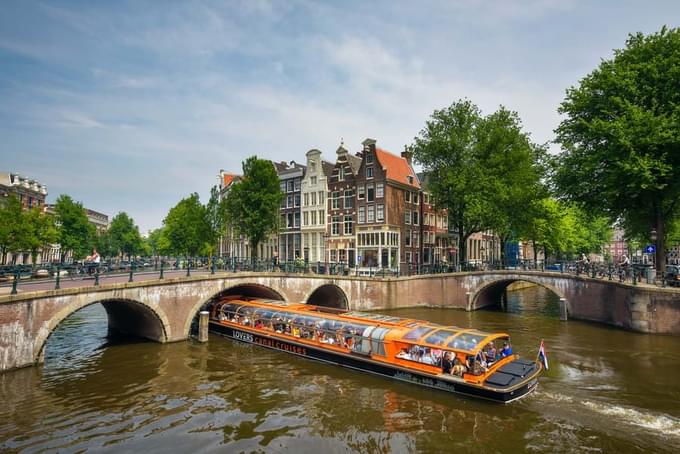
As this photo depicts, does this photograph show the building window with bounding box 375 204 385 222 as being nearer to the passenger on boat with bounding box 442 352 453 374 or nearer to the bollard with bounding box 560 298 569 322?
the bollard with bounding box 560 298 569 322

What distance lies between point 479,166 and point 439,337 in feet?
93.4

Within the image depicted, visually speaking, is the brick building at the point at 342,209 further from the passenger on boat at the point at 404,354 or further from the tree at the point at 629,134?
the passenger on boat at the point at 404,354

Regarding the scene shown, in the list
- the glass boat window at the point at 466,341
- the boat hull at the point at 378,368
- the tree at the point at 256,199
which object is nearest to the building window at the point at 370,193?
the tree at the point at 256,199

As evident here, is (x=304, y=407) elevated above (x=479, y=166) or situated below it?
below

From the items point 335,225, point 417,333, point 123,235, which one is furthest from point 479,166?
point 123,235

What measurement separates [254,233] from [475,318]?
1007 inches

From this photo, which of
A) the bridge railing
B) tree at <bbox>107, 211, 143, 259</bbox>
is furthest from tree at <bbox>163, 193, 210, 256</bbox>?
tree at <bbox>107, 211, 143, 259</bbox>

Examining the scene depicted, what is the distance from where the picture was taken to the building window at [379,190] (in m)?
46.3

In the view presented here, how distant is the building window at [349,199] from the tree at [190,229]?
23.1 metres

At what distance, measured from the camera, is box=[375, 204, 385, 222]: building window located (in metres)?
46.4

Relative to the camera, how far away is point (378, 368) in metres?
18.9

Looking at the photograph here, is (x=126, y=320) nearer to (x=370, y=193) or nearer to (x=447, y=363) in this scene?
(x=447, y=363)

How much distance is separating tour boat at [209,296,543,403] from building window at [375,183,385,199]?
2329cm

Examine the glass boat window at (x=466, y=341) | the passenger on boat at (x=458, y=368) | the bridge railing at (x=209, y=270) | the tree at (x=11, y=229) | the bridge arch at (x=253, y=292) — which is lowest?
the passenger on boat at (x=458, y=368)
